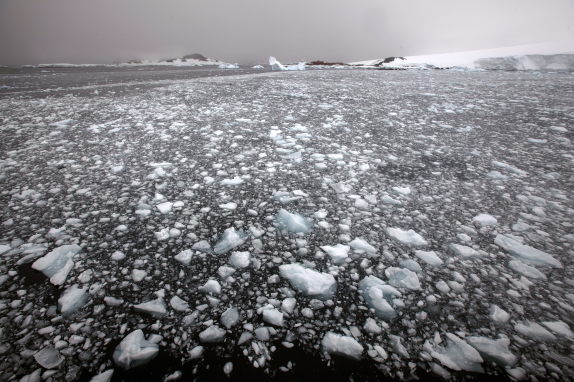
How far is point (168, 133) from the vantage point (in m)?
3.38

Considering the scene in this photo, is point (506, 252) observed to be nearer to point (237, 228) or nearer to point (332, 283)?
point (332, 283)

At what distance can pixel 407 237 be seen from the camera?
164cm

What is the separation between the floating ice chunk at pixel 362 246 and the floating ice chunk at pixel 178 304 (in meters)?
0.93

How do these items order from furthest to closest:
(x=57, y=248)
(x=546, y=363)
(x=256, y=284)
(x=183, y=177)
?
1. (x=183, y=177)
2. (x=57, y=248)
3. (x=256, y=284)
4. (x=546, y=363)

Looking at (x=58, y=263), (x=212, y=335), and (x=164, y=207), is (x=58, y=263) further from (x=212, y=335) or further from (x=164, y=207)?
(x=212, y=335)

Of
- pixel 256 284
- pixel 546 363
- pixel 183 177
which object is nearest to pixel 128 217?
pixel 183 177

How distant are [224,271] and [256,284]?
0.19 metres

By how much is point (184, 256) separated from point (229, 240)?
0.86 ft

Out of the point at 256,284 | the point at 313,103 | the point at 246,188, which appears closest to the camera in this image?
the point at 256,284

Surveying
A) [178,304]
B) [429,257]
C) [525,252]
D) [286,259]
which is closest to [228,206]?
[286,259]

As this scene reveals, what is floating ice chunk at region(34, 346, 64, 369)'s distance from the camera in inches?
37.9

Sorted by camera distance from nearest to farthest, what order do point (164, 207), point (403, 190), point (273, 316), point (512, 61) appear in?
point (273, 316), point (164, 207), point (403, 190), point (512, 61)

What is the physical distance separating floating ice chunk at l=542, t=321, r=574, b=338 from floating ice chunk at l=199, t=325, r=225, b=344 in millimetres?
1375

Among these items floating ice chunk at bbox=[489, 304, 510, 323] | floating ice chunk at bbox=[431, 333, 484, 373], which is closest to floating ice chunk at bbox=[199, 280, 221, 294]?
floating ice chunk at bbox=[431, 333, 484, 373]
